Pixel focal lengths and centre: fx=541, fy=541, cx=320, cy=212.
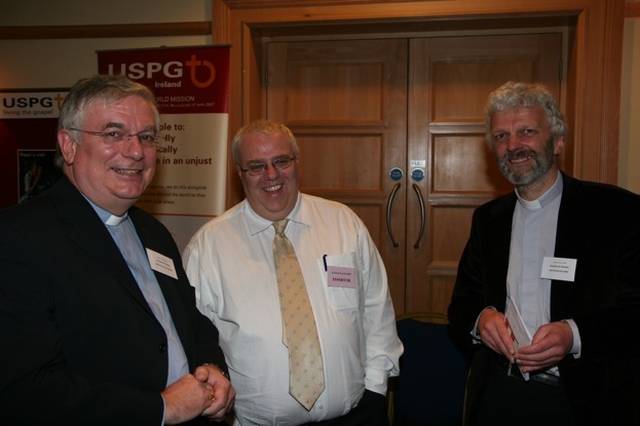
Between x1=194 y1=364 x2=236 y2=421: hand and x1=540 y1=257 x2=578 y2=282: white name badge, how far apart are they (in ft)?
3.88

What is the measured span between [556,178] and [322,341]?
110cm

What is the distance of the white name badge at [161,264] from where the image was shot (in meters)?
1.73

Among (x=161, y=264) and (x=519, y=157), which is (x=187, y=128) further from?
(x=519, y=157)

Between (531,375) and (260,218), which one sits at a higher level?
(260,218)

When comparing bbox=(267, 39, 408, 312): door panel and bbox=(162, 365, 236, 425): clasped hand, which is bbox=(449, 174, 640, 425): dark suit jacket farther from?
bbox=(267, 39, 408, 312): door panel

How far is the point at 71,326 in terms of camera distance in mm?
1363

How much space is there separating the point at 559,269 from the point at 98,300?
1532 mm

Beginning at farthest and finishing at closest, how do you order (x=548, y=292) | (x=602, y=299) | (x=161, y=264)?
(x=548, y=292) → (x=602, y=299) → (x=161, y=264)

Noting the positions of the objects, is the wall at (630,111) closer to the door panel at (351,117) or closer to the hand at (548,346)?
the door panel at (351,117)

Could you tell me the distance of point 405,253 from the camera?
378cm

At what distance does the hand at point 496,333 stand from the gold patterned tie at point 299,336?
24.4 inches

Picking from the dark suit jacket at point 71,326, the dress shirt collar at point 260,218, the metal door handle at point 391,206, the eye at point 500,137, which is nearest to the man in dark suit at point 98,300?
the dark suit jacket at point 71,326

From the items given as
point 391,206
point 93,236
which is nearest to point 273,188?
point 93,236

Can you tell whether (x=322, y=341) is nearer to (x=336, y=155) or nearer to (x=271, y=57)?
(x=336, y=155)
